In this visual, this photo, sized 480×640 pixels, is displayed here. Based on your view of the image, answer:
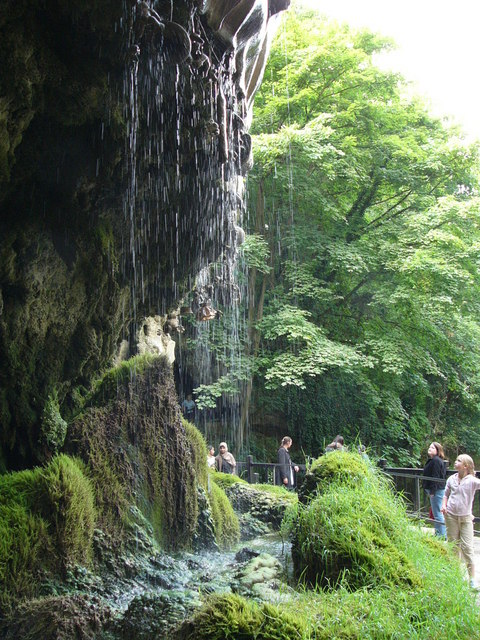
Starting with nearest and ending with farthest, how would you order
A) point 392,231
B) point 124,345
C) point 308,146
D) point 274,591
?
point 274,591 < point 124,345 < point 308,146 < point 392,231

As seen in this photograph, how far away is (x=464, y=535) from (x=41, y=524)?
4.31 metres

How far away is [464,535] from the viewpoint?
243 inches

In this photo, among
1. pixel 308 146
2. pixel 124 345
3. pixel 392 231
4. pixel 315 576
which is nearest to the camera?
pixel 315 576

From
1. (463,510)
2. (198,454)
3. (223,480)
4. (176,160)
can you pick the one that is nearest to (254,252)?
(223,480)

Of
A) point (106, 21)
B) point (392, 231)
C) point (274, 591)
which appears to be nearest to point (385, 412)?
point (392, 231)

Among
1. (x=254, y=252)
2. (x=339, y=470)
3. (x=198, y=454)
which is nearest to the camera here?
(x=339, y=470)

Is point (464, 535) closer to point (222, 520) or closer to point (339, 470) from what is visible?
point (339, 470)

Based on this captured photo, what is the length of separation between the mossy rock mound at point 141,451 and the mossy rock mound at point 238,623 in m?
2.06

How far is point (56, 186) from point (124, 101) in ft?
3.48

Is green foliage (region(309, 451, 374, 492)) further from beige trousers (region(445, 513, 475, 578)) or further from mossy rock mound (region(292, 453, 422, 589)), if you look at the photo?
beige trousers (region(445, 513, 475, 578))

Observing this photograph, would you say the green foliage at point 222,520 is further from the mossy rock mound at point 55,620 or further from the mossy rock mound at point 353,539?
the mossy rock mound at point 55,620

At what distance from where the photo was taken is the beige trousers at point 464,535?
6.16m

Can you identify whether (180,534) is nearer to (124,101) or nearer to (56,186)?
(56,186)

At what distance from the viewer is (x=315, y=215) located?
1772cm
